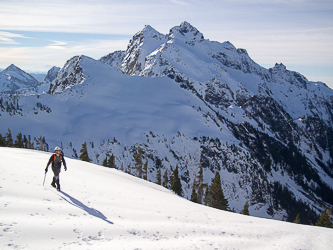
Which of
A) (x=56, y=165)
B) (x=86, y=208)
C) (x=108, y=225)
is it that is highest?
(x=56, y=165)

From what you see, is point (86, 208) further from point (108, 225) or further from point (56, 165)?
point (56, 165)

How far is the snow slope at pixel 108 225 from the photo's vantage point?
701cm

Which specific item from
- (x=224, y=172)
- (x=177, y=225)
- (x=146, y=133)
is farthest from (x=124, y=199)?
(x=224, y=172)

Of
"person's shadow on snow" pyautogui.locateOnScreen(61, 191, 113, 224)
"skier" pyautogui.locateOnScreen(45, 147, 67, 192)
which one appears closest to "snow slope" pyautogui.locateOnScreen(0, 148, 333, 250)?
"person's shadow on snow" pyautogui.locateOnScreen(61, 191, 113, 224)

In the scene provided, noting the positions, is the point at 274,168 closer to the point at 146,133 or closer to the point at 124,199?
the point at 146,133

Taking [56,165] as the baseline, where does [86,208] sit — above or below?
below

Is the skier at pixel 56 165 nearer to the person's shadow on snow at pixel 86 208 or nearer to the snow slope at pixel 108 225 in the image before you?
the snow slope at pixel 108 225

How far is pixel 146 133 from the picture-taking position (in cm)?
8900

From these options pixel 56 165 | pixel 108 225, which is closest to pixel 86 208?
pixel 108 225

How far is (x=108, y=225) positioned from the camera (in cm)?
847

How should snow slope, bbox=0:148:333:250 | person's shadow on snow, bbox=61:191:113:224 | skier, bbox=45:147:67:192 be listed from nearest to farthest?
snow slope, bbox=0:148:333:250, person's shadow on snow, bbox=61:191:113:224, skier, bbox=45:147:67:192

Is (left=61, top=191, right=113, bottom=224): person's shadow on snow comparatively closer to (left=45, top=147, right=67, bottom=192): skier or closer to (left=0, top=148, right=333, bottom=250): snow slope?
(left=0, top=148, right=333, bottom=250): snow slope

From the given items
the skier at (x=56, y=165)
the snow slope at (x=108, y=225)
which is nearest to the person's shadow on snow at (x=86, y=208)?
the snow slope at (x=108, y=225)

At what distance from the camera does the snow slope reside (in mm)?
7008
